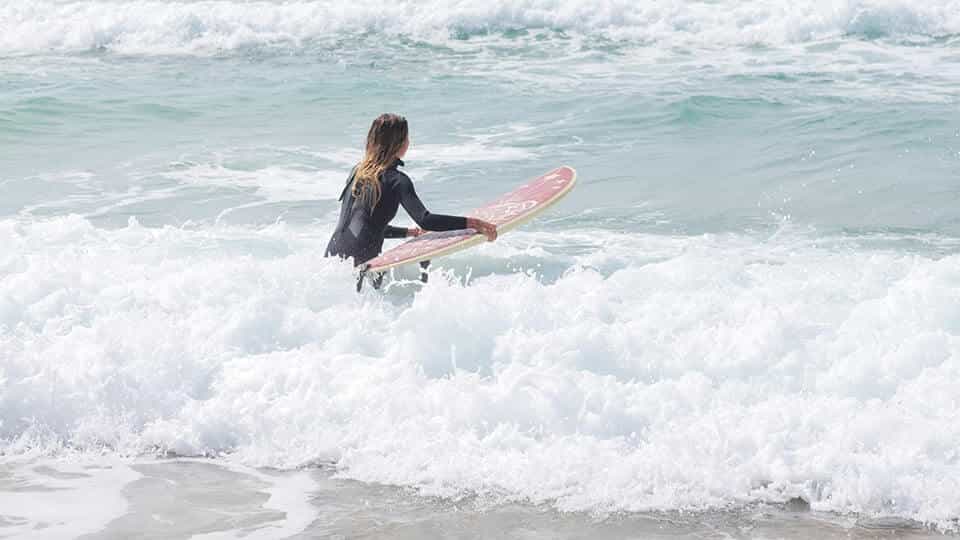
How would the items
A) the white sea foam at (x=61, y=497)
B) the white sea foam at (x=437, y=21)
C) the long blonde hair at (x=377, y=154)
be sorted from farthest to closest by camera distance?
1. the white sea foam at (x=437, y=21)
2. the long blonde hair at (x=377, y=154)
3. the white sea foam at (x=61, y=497)

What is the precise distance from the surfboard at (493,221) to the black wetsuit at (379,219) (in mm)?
105

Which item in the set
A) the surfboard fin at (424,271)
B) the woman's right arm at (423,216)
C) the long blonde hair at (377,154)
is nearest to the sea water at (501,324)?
the surfboard fin at (424,271)

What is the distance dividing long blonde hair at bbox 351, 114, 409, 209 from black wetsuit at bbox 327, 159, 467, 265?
3 centimetres

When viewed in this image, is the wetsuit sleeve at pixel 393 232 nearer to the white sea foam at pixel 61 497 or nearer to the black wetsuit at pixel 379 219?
→ the black wetsuit at pixel 379 219

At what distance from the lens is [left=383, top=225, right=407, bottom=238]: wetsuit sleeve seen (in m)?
6.93

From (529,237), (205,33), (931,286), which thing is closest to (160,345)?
(529,237)

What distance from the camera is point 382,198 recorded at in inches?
264

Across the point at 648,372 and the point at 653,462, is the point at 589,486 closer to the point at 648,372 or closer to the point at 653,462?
the point at 653,462

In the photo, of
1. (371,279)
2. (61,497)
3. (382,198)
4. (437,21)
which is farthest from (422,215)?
(437,21)

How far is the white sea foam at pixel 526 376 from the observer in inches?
205

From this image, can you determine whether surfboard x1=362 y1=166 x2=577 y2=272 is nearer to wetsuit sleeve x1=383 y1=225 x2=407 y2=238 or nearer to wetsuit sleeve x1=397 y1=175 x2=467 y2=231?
wetsuit sleeve x1=383 y1=225 x2=407 y2=238

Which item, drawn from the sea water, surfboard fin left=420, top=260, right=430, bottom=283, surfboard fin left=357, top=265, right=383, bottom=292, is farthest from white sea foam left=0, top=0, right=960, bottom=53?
surfboard fin left=357, top=265, right=383, bottom=292

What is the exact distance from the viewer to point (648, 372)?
6195mm

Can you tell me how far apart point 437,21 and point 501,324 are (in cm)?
1505
